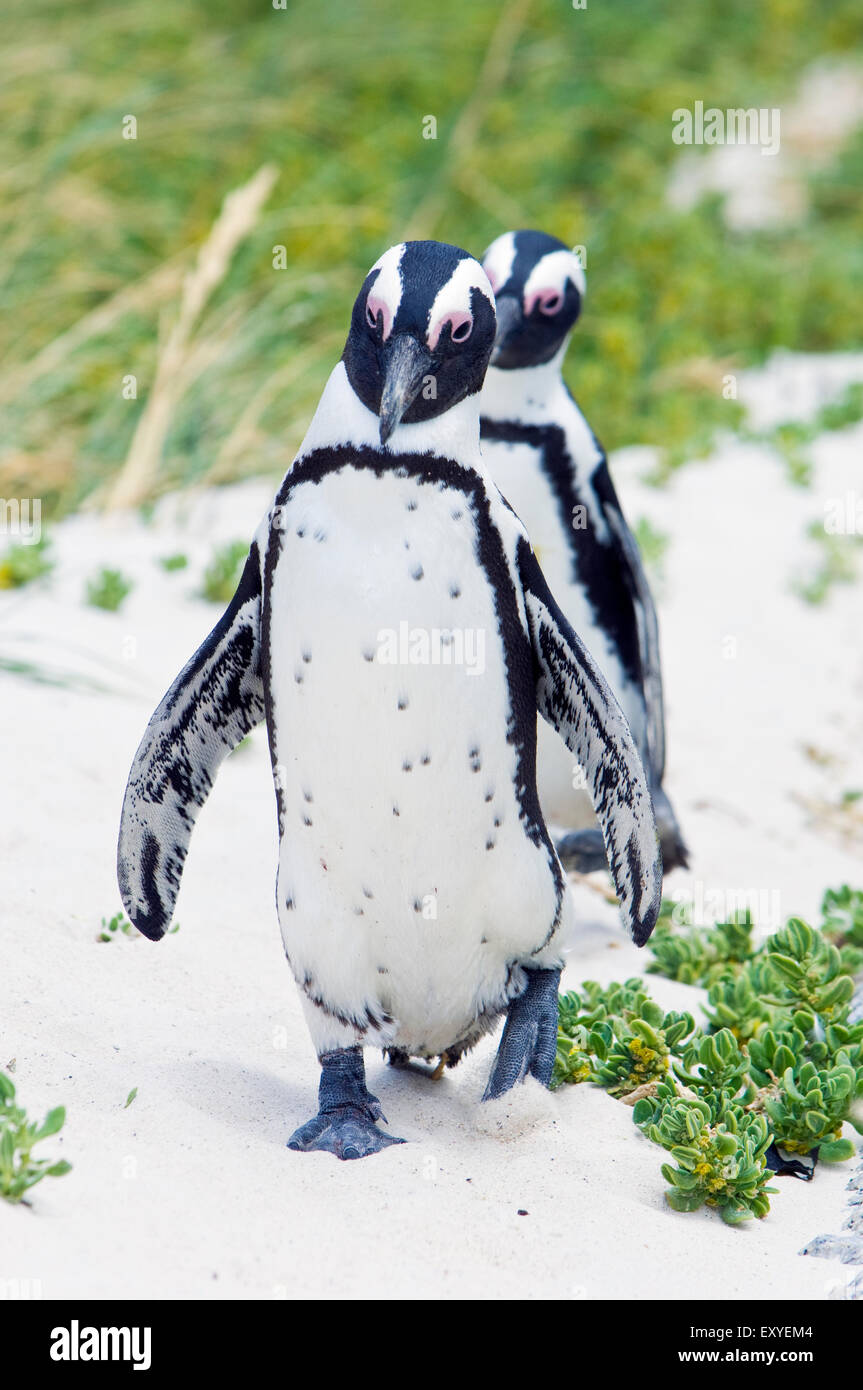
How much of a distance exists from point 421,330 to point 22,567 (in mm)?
2426

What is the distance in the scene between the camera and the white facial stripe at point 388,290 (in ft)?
7.69

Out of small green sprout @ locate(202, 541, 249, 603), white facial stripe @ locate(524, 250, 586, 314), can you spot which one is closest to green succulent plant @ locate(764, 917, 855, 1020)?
white facial stripe @ locate(524, 250, 586, 314)

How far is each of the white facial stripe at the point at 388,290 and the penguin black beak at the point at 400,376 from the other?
4cm

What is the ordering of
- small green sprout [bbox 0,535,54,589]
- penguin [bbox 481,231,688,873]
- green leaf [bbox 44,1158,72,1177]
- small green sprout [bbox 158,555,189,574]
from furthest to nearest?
small green sprout [bbox 158,555,189,574] < small green sprout [bbox 0,535,54,589] < penguin [bbox 481,231,688,873] < green leaf [bbox 44,1158,72,1177]

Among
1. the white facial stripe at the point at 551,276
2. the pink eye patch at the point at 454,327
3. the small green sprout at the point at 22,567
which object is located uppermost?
the white facial stripe at the point at 551,276

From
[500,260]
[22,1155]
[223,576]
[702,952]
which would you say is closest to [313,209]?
[223,576]

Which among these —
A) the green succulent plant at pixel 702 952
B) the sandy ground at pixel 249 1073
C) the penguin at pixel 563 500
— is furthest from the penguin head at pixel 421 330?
the green succulent plant at pixel 702 952

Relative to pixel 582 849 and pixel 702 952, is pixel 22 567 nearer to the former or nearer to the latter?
pixel 582 849

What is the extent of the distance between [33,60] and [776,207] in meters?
6.35

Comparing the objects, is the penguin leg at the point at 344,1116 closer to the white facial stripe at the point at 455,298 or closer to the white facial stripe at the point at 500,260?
the white facial stripe at the point at 455,298

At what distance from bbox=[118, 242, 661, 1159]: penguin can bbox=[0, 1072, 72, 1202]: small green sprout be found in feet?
1.71

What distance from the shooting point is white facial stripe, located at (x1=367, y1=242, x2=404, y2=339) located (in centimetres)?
234

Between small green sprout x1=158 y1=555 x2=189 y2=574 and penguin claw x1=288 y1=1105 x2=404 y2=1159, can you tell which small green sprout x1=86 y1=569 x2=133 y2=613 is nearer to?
small green sprout x1=158 y1=555 x2=189 y2=574

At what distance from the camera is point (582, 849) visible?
3975 millimetres
